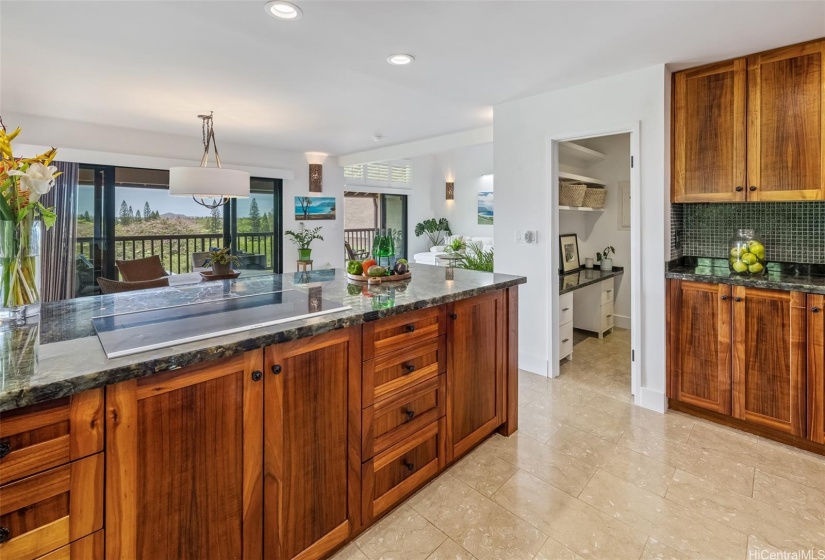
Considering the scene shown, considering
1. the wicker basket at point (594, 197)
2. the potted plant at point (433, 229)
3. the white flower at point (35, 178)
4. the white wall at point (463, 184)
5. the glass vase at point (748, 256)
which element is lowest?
the glass vase at point (748, 256)

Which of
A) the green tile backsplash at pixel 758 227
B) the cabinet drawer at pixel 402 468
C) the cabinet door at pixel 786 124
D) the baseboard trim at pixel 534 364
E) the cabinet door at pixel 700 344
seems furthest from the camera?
the baseboard trim at pixel 534 364

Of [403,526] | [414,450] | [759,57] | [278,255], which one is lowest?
[403,526]

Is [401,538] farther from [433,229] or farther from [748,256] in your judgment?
[433,229]

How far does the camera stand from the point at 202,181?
3.35 m

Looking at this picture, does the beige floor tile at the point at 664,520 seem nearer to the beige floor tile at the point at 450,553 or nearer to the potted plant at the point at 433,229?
the beige floor tile at the point at 450,553

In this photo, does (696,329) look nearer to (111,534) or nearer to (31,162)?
(111,534)

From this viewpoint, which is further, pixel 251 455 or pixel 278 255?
pixel 278 255

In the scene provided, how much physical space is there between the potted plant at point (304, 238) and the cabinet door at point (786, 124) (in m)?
5.34

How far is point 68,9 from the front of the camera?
2.13m

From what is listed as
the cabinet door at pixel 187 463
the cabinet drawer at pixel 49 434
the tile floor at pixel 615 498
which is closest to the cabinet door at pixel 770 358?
the tile floor at pixel 615 498

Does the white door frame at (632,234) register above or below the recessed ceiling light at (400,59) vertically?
below

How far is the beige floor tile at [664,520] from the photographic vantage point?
5.41ft

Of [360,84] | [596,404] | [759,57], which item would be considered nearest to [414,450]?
[596,404]

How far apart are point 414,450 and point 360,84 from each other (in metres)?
2.69
